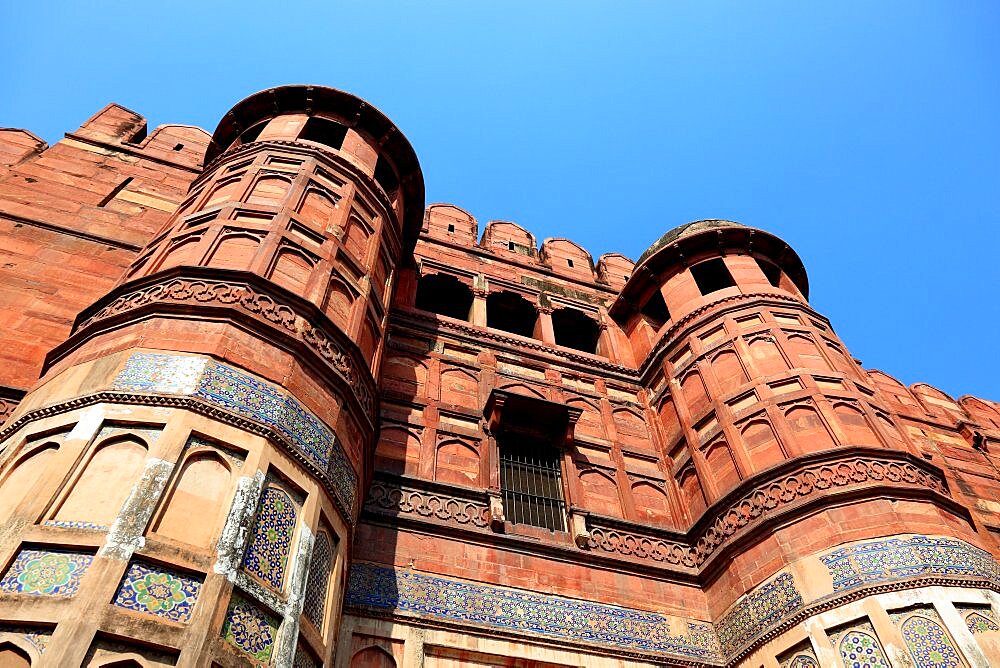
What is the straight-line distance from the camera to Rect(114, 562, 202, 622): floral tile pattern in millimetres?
5219

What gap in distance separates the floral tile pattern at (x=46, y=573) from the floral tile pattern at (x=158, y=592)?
0.30 metres

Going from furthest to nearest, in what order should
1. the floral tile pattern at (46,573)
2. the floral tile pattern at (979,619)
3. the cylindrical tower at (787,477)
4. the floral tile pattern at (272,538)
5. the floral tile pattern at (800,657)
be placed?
the cylindrical tower at (787,477) < the floral tile pattern at (800,657) < the floral tile pattern at (979,619) < the floral tile pattern at (272,538) < the floral tile pattern at (46,573)

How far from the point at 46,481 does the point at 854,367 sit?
38.5 feet

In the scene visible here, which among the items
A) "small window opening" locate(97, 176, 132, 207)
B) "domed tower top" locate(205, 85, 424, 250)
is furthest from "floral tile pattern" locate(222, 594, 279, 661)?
"small window opening" locate(97, 176, 132, 207)

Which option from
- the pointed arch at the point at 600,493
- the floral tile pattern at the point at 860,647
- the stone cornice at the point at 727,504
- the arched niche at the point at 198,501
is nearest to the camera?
the arched niche at the point at 198,501

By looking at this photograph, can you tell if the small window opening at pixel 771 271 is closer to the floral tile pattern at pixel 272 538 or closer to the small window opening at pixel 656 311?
the small window opening at pixel 656 311

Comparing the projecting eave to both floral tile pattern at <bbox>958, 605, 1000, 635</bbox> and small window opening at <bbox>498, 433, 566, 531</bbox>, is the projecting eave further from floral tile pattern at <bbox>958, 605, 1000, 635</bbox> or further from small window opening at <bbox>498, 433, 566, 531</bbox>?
floral tile pattern at <bbox>958, 605, 1000, 635</bbox>

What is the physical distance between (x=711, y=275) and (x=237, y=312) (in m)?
10.7

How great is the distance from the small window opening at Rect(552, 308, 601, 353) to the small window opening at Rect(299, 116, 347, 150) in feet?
19.1

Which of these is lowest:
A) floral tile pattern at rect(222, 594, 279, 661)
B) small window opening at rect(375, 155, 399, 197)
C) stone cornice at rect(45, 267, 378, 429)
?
floral tile pattern at rect(222, 594, 279, 661)

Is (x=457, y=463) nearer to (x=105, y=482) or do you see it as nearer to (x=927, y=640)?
(x=105, y=482)

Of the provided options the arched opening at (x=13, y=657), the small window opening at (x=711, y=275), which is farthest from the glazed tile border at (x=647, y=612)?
the small window opening at (x=711, y=275)

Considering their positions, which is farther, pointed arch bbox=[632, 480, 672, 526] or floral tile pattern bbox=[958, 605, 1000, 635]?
pointed arch bbox=[632, 480, 672, 526]

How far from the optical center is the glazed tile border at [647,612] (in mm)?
8609
